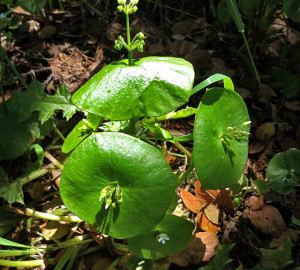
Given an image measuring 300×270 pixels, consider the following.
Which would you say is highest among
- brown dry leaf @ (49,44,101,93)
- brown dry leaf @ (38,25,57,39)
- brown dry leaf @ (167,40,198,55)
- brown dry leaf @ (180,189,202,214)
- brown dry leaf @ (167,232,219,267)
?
brown dry leaf @ (38,25,57,39)

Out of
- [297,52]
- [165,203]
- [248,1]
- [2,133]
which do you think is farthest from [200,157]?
[297,52]

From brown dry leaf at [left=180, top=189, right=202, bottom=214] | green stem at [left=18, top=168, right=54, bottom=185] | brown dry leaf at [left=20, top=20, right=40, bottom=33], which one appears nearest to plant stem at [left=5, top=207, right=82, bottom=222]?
green stem at [left=18, top=168, right=54, bottom=185]

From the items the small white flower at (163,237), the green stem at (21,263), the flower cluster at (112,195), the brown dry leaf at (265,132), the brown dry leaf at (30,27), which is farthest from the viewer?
the brown dry leaf at (30,27)

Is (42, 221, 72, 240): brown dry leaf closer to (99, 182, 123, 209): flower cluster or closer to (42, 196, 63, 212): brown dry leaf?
(42, 196, 63, 212): brown dry leaf

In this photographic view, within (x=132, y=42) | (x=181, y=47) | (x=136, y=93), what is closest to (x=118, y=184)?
(x=136, y=93)

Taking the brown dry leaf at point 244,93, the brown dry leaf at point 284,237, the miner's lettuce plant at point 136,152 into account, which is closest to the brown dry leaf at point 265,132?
the brown dry leaf at point 244,93

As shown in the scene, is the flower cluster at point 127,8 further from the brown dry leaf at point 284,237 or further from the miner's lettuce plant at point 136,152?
the brown dry leaf at point 284,237
